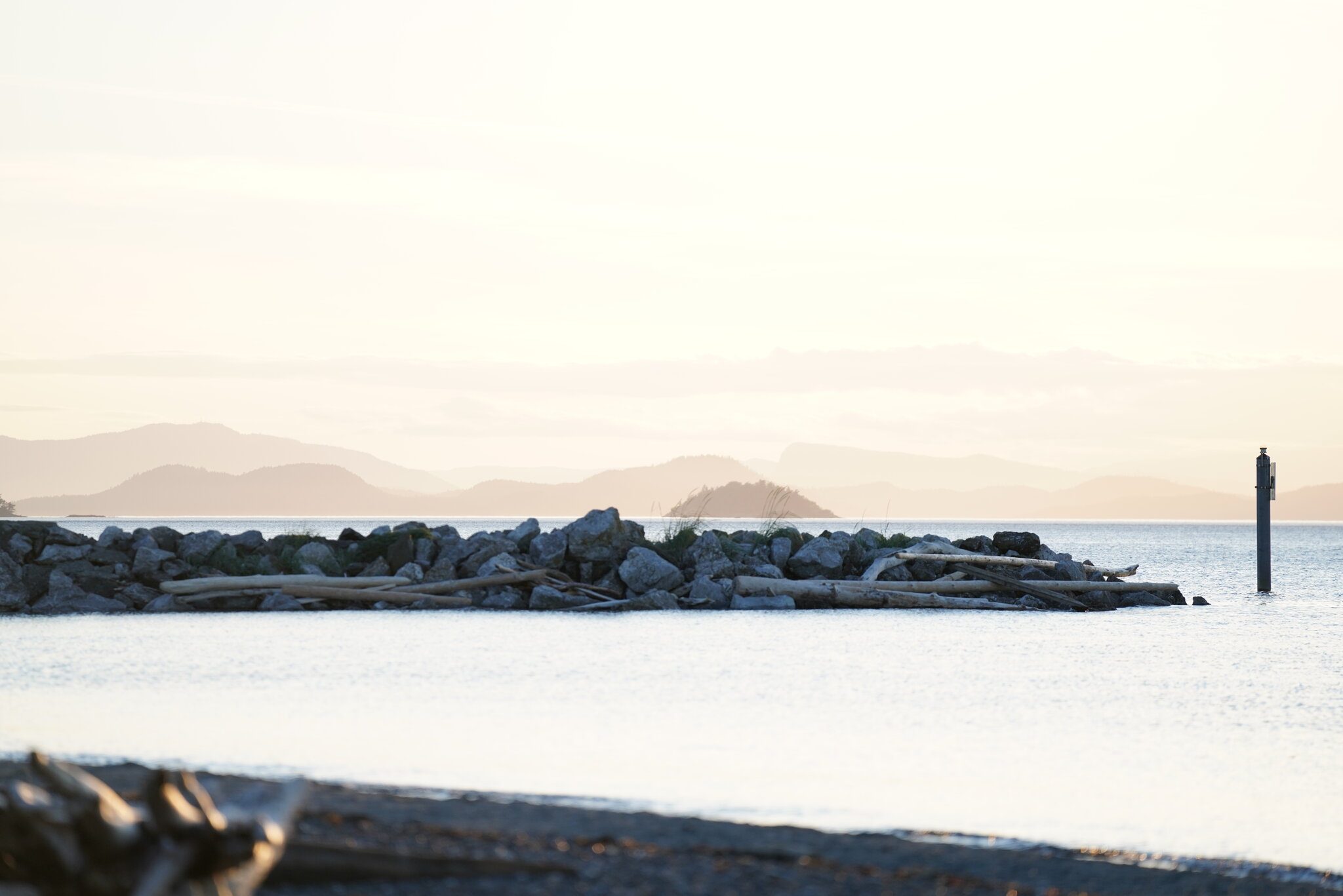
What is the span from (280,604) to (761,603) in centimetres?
939

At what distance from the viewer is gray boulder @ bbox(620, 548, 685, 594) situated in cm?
2753

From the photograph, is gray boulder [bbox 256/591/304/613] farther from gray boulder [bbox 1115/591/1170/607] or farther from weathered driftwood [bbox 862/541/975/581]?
gray boulder [bbox 1115/591/1170/607]

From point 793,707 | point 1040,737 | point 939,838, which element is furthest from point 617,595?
point 939,838

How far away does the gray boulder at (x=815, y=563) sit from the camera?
2988 centimetres

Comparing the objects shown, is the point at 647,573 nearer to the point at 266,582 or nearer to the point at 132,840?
the point at 266,582

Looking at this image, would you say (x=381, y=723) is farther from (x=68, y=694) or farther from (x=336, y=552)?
(x=336, y=552)

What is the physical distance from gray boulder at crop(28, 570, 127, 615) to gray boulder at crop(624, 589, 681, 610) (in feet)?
31.2

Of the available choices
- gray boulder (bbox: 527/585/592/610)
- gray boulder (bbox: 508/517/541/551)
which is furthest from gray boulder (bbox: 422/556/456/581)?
gray boulder (bbox: 527/585/592/610)

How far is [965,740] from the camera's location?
11758 millimetres

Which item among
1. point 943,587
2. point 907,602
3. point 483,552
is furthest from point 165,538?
point 943,587

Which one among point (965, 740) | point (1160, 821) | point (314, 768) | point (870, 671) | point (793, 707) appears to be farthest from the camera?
point (870, 671)

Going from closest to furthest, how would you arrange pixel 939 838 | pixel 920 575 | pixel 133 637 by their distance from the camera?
pixel 939 838, pixel 133 637, pixel 920 575

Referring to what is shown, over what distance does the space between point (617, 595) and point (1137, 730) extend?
15.9 metres

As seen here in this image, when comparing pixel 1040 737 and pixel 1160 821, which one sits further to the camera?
pixel 1040 737
